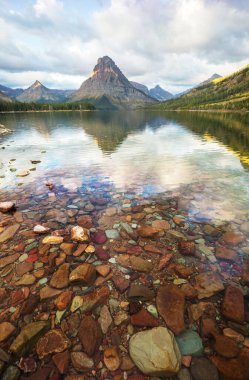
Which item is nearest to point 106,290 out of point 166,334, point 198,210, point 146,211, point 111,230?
point 166,334

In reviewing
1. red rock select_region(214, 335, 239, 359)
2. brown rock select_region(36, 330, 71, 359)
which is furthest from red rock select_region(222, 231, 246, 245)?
brown rock select_region(36, 330, 71, 359)

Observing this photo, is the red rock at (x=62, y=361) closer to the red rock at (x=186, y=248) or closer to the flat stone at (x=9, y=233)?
the red rock at (x=186, y=248)

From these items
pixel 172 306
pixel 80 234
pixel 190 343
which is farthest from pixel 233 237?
pixel 80 234

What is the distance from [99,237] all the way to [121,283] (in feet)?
10.2

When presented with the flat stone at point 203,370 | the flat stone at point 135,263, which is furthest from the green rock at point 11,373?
the flat stone at point 135,263

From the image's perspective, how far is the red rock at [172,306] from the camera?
6.01m

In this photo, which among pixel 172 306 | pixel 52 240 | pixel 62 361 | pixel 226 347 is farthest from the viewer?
pixel 52 240

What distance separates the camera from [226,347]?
5328 millimetres

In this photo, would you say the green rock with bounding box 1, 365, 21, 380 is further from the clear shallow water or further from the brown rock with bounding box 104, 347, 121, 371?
the clear shallow water

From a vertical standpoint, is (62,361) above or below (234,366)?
below

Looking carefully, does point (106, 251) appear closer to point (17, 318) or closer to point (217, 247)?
point (17, 318)

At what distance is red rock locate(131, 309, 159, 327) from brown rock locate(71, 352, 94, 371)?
1.54 meters

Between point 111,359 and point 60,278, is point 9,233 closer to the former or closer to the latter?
point 60,278

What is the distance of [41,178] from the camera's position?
789 inches
